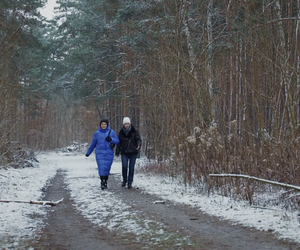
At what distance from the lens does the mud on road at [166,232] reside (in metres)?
4.79

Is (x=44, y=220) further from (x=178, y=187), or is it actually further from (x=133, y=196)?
(x=178, y=187)

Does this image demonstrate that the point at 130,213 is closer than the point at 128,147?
Yes

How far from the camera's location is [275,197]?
753 centimetres

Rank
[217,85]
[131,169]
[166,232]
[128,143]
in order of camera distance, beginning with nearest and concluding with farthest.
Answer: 1. [166,232]
2. [131,169]
3. [128,143]
4. [217,85]

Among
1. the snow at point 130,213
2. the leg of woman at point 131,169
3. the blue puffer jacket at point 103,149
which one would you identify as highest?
the blue puffer jacket at point 103,149

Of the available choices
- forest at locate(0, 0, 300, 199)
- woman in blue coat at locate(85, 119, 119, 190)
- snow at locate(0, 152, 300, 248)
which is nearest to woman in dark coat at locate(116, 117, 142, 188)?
woman in blue coat at locate(85, 119, 119, 190)

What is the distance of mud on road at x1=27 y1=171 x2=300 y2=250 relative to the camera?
15.7 feet

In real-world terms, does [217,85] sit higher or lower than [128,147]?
higher

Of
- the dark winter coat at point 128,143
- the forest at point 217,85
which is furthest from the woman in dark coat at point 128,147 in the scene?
the forest at point 217,85

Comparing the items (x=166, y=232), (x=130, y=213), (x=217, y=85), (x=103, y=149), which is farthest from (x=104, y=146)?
(x=166, y=232)

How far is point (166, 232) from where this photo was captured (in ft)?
18.2

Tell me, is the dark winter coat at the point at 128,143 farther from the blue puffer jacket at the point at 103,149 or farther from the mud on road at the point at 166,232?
the mud on road at the point at 166,232

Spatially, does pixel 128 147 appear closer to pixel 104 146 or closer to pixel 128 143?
pixel 128 143

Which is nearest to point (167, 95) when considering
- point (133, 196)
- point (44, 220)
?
point (133, 196)
